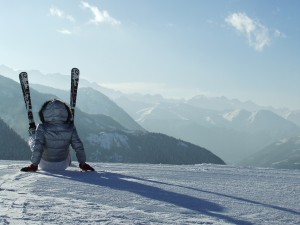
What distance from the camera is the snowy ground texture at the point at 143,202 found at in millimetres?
4754

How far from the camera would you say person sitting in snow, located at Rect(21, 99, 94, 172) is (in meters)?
10.3

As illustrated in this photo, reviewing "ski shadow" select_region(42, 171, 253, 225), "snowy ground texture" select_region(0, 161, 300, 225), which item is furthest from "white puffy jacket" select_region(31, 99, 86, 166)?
"ski shadow" select_region(42, 171, 253, 225)

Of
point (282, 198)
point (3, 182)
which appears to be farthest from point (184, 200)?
point (3, 182)

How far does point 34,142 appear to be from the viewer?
1038cm

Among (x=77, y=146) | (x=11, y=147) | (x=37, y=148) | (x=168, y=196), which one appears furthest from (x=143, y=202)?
(x=11, y=147)

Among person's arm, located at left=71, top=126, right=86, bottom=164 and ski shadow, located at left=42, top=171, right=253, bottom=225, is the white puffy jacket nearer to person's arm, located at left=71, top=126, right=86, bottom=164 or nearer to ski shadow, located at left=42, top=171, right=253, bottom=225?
person's arm, located at left=71, top=126, right=86, bottom=164

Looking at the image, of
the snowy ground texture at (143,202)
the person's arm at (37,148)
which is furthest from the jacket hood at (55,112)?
the snowy ground texture at (143,202)

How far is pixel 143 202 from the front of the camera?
5.82 metres

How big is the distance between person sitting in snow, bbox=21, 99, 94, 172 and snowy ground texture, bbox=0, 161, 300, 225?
1.97m

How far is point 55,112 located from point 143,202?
17.4ft

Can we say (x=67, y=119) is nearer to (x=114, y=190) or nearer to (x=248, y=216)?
(x=114, y=190)

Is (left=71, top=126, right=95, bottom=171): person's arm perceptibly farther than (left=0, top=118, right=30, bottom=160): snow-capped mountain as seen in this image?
No

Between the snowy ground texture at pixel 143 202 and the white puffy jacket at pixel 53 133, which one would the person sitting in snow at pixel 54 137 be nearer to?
the white puffy jacket at pixel 53 133

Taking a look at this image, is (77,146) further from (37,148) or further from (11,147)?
(11,147)
